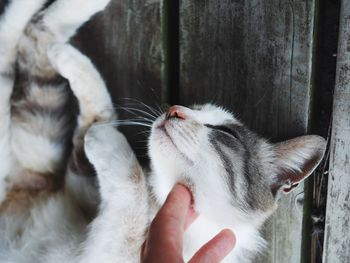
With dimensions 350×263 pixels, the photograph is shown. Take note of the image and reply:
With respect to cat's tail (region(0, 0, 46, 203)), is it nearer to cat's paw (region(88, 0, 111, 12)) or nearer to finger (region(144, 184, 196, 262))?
cat's paw (region(88, 0, 111, 12))

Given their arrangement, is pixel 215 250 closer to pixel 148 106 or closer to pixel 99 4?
pixel 148 106

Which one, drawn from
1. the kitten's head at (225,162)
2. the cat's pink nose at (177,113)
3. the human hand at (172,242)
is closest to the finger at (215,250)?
the human hand at (172,242)

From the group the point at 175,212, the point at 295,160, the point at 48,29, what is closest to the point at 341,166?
the point at 295,160

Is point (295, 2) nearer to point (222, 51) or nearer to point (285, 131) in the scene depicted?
point (222, 51)

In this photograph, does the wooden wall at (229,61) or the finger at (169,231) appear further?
the wooden wall at (229,61)

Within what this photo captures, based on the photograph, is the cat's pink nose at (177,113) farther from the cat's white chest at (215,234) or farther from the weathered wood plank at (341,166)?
the weathered wood plank at (341,166)
